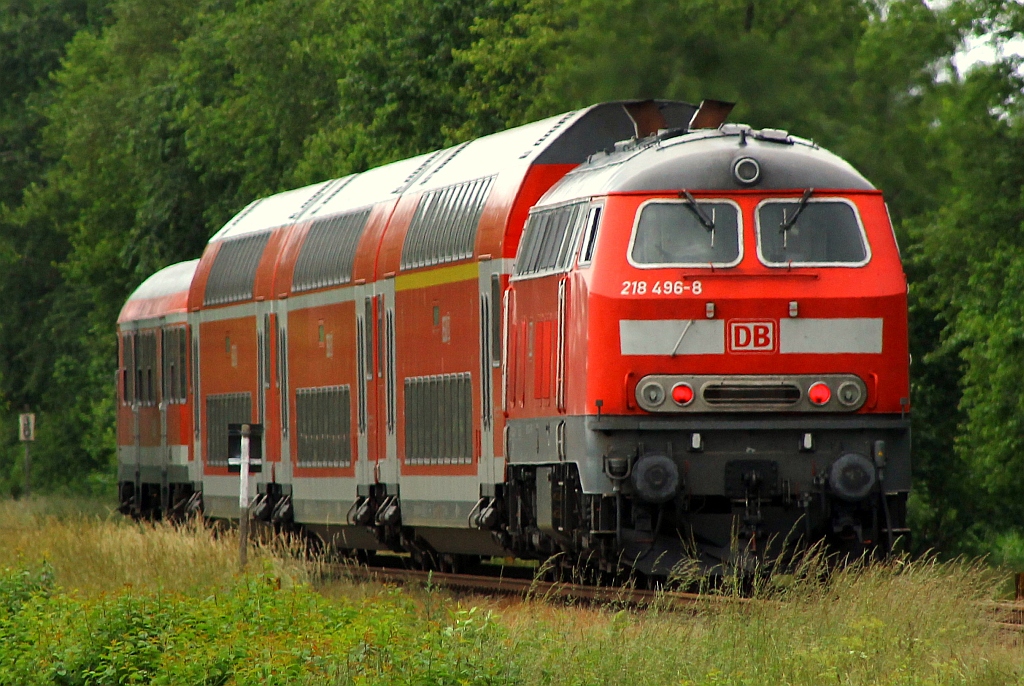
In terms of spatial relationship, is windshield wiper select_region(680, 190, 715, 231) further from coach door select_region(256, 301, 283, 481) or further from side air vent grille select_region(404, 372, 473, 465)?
coach door select_region(256, 301, 283, 481)

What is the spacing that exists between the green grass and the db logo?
172 centimetres

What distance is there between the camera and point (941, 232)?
80.2ft

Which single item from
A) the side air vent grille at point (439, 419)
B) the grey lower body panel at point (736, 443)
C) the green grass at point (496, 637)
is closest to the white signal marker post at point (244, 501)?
the green grass at point (496, 637)

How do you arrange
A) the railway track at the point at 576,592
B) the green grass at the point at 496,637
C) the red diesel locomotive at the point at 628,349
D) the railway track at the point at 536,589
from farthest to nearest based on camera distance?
the red diesel locomotive at the point at 628,349 < the railway track at the point at 536,589 < the railway track at the point at 576,592 < the green grass at the point at 496,637

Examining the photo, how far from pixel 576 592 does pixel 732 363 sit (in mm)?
2336

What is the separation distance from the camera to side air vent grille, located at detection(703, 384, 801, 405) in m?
14.3

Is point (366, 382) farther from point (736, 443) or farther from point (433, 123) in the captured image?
point (433, 123)

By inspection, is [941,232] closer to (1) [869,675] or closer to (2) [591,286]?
(2) [591,286]

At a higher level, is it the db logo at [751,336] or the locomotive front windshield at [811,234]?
the locomotive front windshield at [811,234]

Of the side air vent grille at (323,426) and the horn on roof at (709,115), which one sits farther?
the side air vent grille at (323,426)

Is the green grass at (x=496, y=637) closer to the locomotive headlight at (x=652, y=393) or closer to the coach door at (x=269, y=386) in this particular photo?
the locomotive headlight at (x=652, y=393)

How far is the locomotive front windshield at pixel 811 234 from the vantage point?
14.6 m

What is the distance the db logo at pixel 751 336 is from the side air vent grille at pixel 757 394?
0.88ft

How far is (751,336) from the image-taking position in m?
14.3
